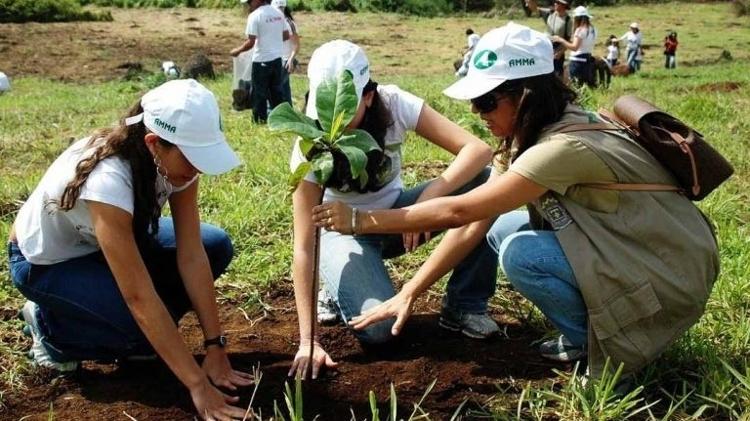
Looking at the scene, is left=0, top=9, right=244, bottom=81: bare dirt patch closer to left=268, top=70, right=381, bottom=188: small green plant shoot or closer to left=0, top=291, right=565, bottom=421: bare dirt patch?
left=0, top=291, right=565, bottom=421: bare dirt patch

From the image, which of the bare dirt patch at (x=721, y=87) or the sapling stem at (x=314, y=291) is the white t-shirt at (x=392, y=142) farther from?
the bare dirt patch at (x=721, y=87)

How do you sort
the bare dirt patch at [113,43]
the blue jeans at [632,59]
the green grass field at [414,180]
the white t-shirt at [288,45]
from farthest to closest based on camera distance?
1. the blue jeans at [632,59]
2. the bare dirt patch at [113,43]
3. the white t-shirt at [288,45]
4. the green grass field at [414,180]

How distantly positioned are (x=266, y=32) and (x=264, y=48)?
15 centimetres

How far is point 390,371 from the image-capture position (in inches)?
104

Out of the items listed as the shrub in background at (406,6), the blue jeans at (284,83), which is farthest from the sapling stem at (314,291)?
the shrub in background at (406,6)

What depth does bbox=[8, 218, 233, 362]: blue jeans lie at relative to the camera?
8.14ft

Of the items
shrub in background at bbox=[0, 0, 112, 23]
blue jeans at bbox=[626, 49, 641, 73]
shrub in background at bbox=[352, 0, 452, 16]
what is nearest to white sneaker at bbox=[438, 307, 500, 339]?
blue jeans at bbox=[626, 49, 641, 73]

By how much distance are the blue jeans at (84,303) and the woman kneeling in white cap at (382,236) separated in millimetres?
509

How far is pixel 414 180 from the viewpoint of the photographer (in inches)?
183

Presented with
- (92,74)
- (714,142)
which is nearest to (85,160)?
(714,142)

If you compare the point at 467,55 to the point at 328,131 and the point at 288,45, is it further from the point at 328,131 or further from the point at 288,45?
the point at 328,131

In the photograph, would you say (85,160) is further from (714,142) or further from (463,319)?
(714,142)

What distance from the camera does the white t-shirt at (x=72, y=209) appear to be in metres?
2.23

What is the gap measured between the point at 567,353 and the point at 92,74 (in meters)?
12.0
